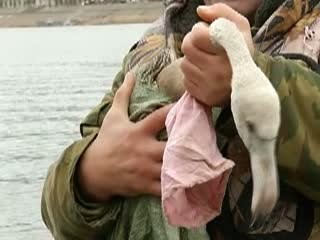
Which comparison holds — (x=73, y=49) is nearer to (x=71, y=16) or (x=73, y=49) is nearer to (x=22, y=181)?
(x=71, y=16)

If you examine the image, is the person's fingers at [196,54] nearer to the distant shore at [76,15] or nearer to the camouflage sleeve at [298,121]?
the camouflage sleeve at [298,121]

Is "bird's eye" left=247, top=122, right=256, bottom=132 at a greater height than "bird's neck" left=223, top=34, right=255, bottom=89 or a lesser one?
lesser

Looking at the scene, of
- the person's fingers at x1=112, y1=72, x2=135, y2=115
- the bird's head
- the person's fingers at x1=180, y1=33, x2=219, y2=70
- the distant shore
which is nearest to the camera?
the bird's head

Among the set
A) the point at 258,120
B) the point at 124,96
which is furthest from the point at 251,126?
the point at 124,96

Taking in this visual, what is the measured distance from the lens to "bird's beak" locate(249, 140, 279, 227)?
138 cm

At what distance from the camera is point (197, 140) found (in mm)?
1507

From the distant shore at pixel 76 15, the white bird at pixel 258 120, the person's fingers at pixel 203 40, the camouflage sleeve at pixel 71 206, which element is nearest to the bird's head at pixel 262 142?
the white bird at pixel 258 120

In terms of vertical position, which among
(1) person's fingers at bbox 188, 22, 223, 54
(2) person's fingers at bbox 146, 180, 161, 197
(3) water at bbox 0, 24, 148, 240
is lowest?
(3) water at bbox 0, 24, 148, 240

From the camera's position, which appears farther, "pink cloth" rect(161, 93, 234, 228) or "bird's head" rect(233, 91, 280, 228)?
"pink cloth" rect(161, 93, 234, 228)

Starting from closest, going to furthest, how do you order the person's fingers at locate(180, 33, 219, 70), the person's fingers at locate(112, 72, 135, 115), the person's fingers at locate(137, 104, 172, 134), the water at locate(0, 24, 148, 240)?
the person's fingers at locate(180, 33, 219, 70) < the person's fingers at locate(137, 104, 172, 134) < the person's fingers at locate(112, 72, 135, 115) < the water at locate(0, 24, 148, 240)

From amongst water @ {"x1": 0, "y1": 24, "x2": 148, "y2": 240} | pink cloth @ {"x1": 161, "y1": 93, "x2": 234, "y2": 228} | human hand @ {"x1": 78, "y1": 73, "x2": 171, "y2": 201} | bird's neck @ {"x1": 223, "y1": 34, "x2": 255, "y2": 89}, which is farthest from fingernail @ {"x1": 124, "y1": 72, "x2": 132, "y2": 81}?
water @ {"x1": 0, "y1": 24, "x2": 148, "y2": 240}

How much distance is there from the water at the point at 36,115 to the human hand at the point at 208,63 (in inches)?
226

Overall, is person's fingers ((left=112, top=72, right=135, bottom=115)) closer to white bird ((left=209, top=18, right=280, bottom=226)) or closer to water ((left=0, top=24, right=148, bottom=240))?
white bird ((left=209, top=18, right=280, bottom=226))

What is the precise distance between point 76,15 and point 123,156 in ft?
201
